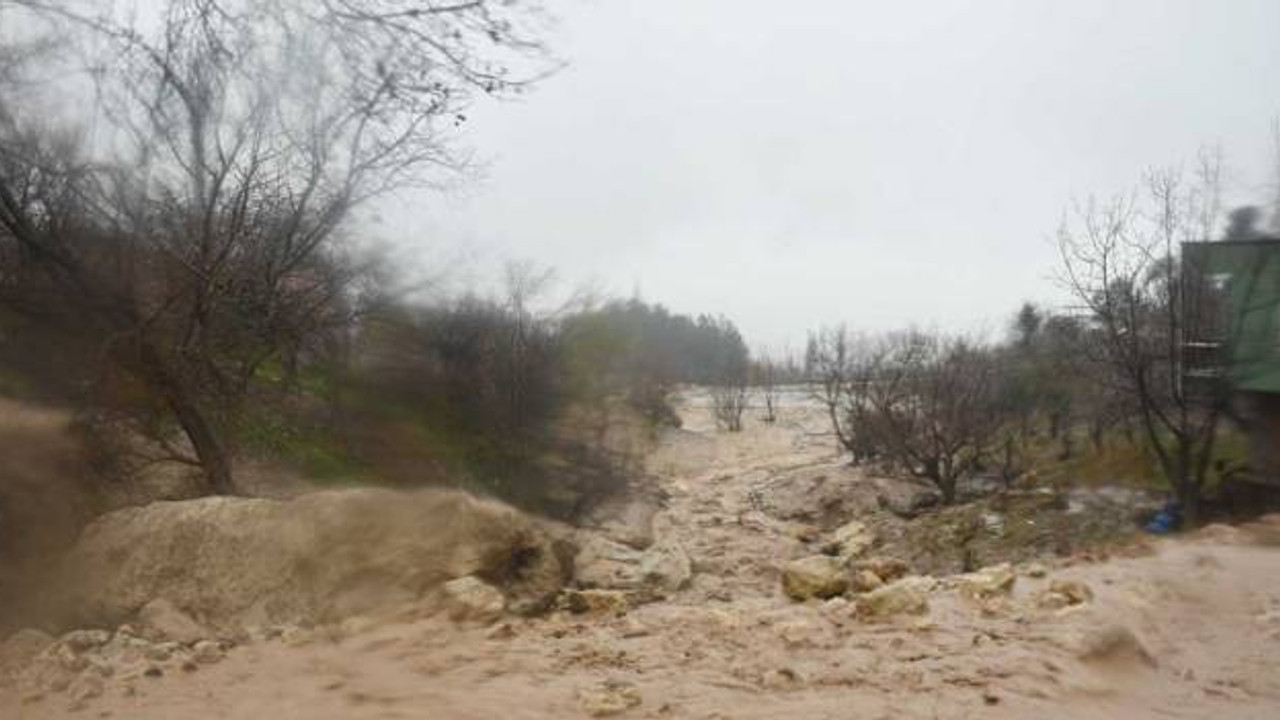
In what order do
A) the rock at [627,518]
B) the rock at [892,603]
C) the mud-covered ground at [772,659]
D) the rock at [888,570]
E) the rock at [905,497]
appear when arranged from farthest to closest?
the rock at [905,497]
the rock at [888,570]
the rock at [892,603]
the rock at [627,518]
the mud-covered ground at [772,659]

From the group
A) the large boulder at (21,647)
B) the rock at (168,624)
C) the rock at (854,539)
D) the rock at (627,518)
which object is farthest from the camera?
the rock at (854,539)

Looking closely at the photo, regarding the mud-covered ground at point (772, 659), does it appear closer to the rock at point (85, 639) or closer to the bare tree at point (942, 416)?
the rock at point (85, 639)

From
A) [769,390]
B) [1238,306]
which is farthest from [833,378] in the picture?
[1238,306]

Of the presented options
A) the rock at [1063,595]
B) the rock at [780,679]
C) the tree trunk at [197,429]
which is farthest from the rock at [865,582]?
the tree trunk at [197,429]

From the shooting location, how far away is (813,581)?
9672 millimetres

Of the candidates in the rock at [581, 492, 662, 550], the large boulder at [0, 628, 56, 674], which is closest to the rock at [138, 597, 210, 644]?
the large boulder at [0, 628, 56, 674]

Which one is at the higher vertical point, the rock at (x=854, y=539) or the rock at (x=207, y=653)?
the rock at (x=207, y=653)

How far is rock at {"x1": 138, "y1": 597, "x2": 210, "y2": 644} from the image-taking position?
22.9 feet

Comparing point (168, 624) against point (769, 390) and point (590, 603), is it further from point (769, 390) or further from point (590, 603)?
point (769, 390)

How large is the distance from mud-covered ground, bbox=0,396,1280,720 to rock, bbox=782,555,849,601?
323 millimetres

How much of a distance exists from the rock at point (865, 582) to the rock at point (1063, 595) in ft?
5.14

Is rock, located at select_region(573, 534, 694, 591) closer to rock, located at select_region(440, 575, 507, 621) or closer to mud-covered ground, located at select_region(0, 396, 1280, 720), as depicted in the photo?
mud-covered ground, located at select_region(0, 396, 1280, 720)

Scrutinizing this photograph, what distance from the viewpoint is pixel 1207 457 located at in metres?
17.6

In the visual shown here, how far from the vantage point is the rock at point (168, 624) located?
22.9 feet
